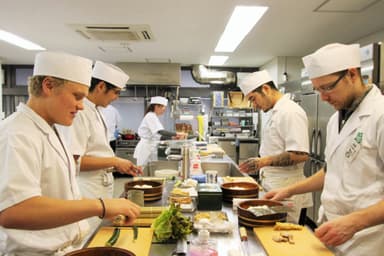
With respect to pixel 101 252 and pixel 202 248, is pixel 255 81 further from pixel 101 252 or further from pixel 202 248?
pixel 101 252

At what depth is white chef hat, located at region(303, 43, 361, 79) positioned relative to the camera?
1654 millimetres

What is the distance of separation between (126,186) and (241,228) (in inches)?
35.2

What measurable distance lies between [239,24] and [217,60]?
2.93 meters

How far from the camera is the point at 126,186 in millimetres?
2115

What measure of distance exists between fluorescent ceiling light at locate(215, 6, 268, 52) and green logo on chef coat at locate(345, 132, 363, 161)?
2.34 meters

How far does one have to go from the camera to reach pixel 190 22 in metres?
4.13

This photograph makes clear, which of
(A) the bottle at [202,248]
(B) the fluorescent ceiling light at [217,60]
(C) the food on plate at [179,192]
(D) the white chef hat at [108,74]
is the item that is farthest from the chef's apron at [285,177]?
(B) the fluorescent ceiling light at [217,60]

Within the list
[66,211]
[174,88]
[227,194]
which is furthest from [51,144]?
[174,88]

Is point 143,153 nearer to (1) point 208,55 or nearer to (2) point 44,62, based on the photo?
(1) point 208,55

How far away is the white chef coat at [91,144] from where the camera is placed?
2244 millimetres

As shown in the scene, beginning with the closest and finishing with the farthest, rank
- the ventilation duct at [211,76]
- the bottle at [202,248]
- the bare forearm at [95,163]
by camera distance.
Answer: the bottle at [202,248] → the bare forearm at [95,163] → the ventilation duct at [211,76]

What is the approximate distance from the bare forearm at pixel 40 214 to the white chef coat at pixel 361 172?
115cm

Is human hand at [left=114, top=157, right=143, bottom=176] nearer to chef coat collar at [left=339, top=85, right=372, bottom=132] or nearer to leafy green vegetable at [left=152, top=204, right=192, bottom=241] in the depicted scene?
leafy green vegetable at [left=152, top=204, right=192, bottom=241]

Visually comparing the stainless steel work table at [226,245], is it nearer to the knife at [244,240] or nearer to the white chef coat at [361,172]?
the knife at [244,240]
